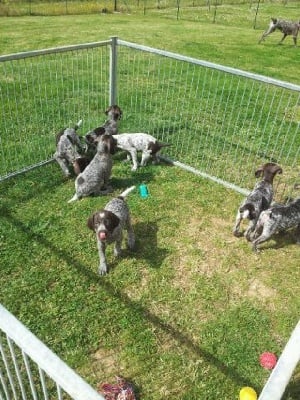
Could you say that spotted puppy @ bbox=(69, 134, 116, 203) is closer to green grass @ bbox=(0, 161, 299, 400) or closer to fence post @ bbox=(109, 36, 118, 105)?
green grass @ bbox=(0, 161, 299, 400)

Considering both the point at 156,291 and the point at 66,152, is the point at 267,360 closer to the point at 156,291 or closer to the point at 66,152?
the point at 156,291

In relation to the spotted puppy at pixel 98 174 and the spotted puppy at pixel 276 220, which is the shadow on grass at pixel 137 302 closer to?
the spotted puppy at pixel 98 174

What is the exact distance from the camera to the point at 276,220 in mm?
6547

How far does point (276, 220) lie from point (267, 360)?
7.67 ft

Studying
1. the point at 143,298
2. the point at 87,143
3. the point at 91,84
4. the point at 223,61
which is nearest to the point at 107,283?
the point at 143,298

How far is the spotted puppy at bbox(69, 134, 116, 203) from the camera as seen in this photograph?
7.61 meters

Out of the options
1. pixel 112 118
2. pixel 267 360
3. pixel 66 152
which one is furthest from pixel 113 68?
pixel 267 360

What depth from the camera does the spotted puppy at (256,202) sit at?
660 cm

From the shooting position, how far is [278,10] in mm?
35781

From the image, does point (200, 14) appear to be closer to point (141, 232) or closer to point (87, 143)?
point (87, 143)

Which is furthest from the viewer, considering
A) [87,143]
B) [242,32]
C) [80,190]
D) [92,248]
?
[242,32]

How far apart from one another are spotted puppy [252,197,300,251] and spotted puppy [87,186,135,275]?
6.89ft

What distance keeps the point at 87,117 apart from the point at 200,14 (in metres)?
24.9

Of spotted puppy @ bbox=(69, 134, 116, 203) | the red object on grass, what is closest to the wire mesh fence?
spotted puppy @ bbox=(69, 134, 116, 203)
